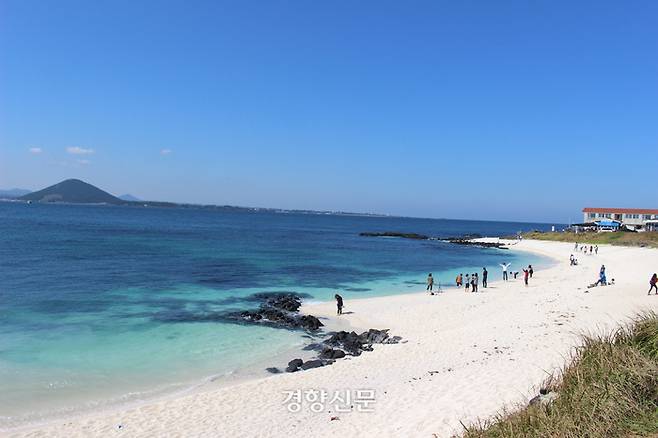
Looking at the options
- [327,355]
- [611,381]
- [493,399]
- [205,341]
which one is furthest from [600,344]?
[205,341]

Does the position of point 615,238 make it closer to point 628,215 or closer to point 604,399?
point 628,215

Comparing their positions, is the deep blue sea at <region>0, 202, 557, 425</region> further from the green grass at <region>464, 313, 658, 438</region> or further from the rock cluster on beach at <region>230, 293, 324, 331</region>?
the green grass at <region>464, 313, 658, 438</region>

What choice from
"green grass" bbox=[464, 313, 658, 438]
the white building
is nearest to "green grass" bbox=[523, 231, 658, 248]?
the white building

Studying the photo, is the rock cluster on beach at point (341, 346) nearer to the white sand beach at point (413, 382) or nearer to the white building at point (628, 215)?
the white sand beach at point (413, 382)

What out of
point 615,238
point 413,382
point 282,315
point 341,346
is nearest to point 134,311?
point 282,315

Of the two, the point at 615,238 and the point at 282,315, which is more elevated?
the point at 615,238

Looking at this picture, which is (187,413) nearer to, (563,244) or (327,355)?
(327,355)

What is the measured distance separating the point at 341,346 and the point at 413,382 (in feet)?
19.1

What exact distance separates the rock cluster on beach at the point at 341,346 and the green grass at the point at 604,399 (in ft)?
30.8

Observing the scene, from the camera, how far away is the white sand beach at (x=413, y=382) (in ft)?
32.9

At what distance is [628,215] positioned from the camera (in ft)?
293

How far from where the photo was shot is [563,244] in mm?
73375

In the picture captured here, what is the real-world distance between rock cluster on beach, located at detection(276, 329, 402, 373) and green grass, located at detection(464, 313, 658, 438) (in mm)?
9376

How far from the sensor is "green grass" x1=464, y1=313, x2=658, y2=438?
5.56 metres
